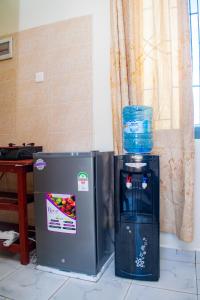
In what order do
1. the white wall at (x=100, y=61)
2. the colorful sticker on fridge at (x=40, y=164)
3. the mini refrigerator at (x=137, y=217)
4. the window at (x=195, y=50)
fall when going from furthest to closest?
1. the white wall at (x=100, y=61)
2. the window at (x=195, y=50)
3. the colorful sticker on fridge at (x=40, y=164)
4. the mini refrigerator at (x=137, y=217)

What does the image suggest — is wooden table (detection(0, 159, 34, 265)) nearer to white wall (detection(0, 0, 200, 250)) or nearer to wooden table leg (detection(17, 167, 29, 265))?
wooden table leg (detection(17, 167, 29, 265))

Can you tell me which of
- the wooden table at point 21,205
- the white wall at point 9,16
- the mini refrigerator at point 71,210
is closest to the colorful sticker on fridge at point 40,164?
the mini refrigerator at point 71,210

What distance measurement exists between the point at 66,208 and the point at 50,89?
3.86ft

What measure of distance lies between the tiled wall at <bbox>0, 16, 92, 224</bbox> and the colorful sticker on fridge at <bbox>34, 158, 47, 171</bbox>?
534 millimetres

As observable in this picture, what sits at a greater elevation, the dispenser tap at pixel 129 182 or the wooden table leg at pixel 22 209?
the dispenser tap at pixel 129 182

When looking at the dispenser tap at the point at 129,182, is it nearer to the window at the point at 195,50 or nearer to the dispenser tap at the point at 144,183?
the dispenser tap at the point at 144,183

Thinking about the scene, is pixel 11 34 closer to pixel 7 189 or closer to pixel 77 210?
pixel 7 189

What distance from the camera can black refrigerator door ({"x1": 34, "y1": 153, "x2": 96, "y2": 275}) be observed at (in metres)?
1.57

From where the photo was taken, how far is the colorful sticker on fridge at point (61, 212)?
161 cm

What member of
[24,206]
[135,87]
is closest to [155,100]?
[135,87]

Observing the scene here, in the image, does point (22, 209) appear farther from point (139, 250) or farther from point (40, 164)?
point (139, 250)

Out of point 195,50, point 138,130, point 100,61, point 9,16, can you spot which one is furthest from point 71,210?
point 9,16

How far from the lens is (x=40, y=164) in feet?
5.55

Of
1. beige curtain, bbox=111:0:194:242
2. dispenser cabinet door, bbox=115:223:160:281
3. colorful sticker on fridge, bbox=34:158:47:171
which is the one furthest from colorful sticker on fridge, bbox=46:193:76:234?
beige curtain, bbox=111:0:194:242
